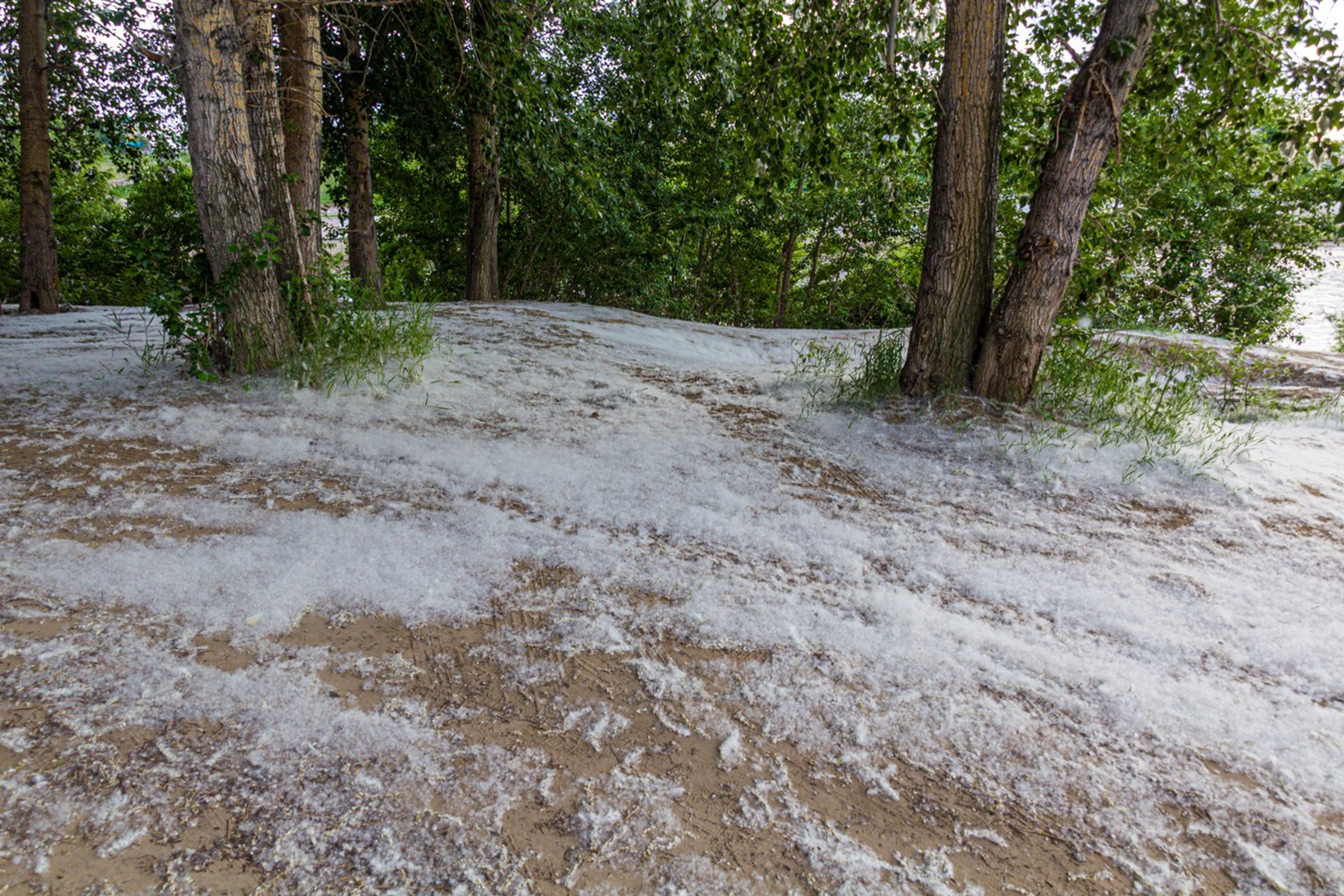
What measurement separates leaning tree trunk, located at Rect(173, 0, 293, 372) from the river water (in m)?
13.8

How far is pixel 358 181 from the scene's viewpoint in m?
7.87

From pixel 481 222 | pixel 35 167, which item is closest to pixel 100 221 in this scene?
pixel 35 167

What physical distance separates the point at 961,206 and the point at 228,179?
358cm

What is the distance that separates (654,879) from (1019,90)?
4649 mm

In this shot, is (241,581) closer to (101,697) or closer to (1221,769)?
(101,697)

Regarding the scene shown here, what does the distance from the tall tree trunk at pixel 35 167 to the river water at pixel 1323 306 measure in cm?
1635

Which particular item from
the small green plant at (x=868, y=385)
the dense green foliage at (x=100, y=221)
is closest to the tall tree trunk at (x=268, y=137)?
the small green plant at (x=868, y=385)

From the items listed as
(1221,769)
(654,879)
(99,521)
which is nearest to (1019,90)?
(1221,769)

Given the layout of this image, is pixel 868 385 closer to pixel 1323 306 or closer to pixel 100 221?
pixel 1323 306

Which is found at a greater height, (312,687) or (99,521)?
(99,521)

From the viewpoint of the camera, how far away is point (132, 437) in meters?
2.91

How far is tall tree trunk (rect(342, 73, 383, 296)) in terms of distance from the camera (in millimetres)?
7511

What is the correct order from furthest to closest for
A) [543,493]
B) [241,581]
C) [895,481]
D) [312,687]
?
[895,481]
[543,493]
[241,581]
[312,687]

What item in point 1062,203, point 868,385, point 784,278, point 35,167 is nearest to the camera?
point 1062,203
